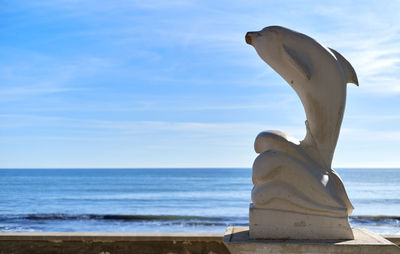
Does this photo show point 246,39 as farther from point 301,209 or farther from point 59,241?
point 59,241

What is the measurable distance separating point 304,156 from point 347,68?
0.79 m

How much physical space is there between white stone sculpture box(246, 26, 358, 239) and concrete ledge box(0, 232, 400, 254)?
5.73ft

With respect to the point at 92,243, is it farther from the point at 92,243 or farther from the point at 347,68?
the point at 347,68

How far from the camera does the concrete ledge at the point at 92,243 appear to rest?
5125mm

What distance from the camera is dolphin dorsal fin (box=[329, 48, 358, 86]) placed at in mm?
3842

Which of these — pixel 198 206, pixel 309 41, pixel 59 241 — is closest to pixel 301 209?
pixel 309 41

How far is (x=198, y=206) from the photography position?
87.2ft

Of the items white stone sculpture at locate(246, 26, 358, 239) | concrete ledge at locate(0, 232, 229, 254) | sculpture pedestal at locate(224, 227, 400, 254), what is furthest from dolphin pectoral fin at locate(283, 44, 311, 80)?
concrete ledge at locate(0, 232, 229, 254)

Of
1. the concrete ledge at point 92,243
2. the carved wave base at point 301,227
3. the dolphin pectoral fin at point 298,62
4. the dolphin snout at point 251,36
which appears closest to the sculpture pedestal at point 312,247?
the carved wave base at point 301,227

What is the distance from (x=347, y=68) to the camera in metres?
3.85

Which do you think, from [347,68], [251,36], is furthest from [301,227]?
[251,36]

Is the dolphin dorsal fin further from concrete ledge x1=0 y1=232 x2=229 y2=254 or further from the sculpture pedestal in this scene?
concrete ledge x1=0 y1=232 x2=229 y2=254

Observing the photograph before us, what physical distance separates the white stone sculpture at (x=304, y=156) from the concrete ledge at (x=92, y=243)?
5.73 feet

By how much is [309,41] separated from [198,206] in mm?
23437
